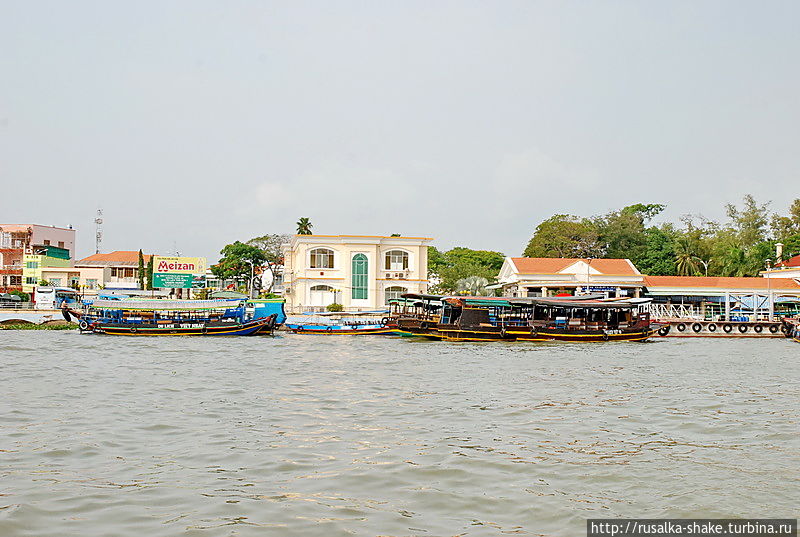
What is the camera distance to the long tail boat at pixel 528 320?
3478 centimetres

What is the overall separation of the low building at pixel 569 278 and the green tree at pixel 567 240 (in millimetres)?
11712

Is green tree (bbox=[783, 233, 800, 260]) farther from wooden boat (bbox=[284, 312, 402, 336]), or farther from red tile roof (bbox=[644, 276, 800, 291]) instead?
wooden boat (bbox=[284, 312, 402, 336])

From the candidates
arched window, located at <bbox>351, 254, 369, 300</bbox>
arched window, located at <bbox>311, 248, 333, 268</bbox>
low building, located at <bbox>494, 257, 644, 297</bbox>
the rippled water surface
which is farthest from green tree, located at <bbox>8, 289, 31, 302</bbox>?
the rippled water surface

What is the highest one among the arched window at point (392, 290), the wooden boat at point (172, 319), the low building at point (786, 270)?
the low building at point (786, 270)

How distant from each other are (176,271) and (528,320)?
78.3 ft

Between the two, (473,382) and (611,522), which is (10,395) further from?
(611,522)

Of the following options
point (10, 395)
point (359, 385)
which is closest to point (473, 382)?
point (359, 385)

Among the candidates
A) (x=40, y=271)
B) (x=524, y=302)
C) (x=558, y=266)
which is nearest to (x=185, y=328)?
(x=524, y=302)

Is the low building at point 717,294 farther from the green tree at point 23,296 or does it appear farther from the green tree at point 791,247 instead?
the green tree at point 23,296

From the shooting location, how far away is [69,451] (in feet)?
31.3

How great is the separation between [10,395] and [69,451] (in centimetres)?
605

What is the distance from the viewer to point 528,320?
35688 mm

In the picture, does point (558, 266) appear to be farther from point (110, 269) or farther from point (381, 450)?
point (381, 450)

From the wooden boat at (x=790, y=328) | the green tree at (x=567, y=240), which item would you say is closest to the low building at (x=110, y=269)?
the green tree at (x=567, y=240)
